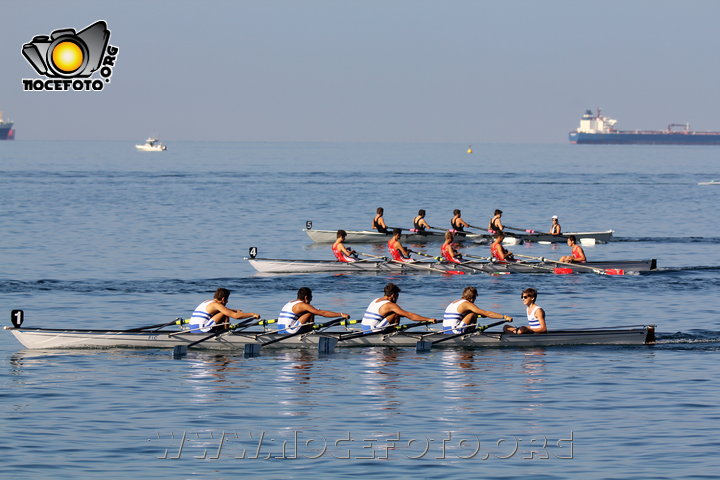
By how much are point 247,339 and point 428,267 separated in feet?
53.9

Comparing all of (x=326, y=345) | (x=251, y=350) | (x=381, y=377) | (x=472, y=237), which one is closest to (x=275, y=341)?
(x=251, y=350)

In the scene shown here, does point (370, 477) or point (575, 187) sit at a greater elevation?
point (575, 187)

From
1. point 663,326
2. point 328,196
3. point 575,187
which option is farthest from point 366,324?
point 575,187

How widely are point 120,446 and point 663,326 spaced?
18.2 m

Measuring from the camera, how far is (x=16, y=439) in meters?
20.2

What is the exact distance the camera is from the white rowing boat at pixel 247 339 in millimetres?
27516

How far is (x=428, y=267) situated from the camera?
43.2m

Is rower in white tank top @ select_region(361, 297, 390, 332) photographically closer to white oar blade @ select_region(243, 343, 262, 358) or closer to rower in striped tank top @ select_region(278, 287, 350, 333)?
rower in striped tank top @ select_region(278, 287, 350, 333)

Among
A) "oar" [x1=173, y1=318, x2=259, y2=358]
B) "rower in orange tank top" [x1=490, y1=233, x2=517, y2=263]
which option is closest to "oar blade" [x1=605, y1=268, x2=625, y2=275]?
"rower in orange tank top" [x1=490, y1=233, x2=517, y2=263]

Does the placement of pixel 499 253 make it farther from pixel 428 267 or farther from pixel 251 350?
pixel 251 350

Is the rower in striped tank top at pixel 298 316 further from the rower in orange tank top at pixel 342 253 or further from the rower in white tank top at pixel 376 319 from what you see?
the rower in orange tank top at pixel 342 253

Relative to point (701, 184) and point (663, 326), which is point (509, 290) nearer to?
point (663, 326)

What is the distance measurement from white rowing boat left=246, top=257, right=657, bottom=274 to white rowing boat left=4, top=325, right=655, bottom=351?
1470cm

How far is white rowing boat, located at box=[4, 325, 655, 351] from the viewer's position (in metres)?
27.5
